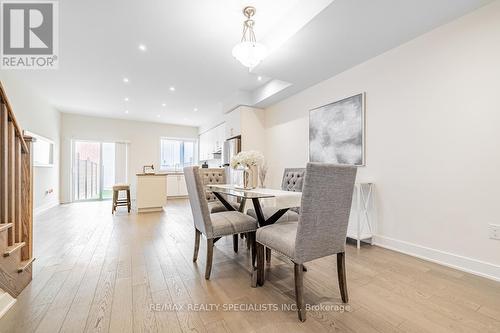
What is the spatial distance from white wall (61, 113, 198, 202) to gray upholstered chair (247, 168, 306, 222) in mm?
6083

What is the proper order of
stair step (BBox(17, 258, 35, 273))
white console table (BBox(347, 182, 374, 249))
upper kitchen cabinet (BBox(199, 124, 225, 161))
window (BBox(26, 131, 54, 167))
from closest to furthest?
stair step (BBox(17, 258, 35, 273))
white console table (BBox(347, 182, 374, 249))
window (BBox(26, 131, 54, 167))
upper kitchen cabinet (BBox(199, 124, 225, 161))

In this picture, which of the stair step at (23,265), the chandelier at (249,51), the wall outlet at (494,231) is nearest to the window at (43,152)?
the stair step at (23,265)

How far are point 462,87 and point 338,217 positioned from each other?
198cm

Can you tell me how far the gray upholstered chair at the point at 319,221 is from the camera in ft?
4.27

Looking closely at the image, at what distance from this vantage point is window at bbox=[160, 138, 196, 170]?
790cm

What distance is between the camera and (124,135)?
283 inches

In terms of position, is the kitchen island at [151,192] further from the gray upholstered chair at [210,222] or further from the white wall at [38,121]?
the gray upholstered chair at [210,222]

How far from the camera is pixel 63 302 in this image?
5.04 ft

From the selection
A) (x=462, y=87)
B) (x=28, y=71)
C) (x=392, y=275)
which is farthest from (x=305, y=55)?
(x=28, y=71)

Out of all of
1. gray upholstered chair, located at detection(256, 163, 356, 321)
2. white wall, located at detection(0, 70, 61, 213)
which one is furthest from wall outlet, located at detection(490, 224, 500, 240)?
white wall, located at detection(0, 70, 61, 213)

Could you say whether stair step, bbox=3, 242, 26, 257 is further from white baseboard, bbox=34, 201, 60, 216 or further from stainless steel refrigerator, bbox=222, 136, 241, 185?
white baseboard, bbox=34, 201, 60, 216

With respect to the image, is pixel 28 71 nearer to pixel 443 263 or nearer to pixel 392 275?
pixel 392 275

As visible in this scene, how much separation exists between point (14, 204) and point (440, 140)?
4.01 meters

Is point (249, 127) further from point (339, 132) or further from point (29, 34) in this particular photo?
point (29, 34)
